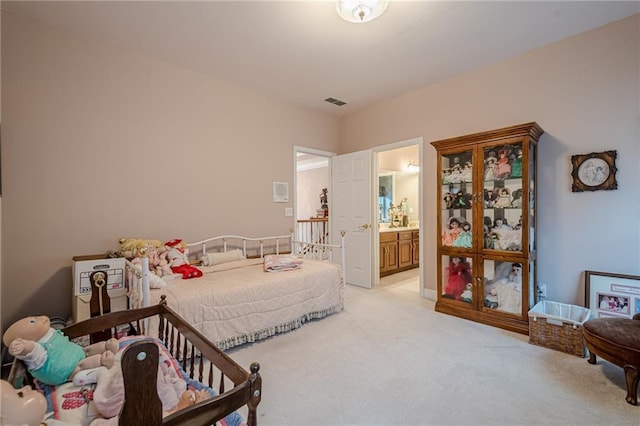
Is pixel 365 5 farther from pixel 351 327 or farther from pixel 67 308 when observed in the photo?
pixel 67 308

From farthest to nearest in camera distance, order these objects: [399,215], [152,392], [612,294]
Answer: [399,215] < [612,294] < [152,392]

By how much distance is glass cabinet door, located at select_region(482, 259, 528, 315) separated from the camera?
269 centimetres

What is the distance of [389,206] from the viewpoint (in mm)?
5977

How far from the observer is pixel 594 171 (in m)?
2.49

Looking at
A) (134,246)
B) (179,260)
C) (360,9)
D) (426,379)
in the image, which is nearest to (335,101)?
(360,9)

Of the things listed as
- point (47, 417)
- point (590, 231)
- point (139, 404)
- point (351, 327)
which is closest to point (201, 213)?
point (351, 327)

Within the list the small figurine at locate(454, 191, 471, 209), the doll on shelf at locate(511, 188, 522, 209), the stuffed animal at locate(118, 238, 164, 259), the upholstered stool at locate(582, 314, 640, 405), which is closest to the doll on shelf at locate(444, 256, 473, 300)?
the small figurine at locate(454, 191, 471, 209)

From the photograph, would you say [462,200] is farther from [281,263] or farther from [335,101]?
[335,101]

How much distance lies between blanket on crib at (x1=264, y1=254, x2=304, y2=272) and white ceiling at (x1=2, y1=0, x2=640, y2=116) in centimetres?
210

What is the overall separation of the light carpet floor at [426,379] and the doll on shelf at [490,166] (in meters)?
1.49

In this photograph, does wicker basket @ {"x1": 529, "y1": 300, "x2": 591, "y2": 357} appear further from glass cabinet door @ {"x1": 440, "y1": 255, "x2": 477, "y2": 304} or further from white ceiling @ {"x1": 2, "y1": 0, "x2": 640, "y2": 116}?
white ceiling @ {"x1": 2, "y1": 0, "x2": 640, "y2": 116}

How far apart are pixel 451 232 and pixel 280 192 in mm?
2240

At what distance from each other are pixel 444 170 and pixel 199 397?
10.1 feet

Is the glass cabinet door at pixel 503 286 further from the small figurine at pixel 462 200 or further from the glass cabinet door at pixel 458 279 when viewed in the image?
the small figurine at pixel 462 200
